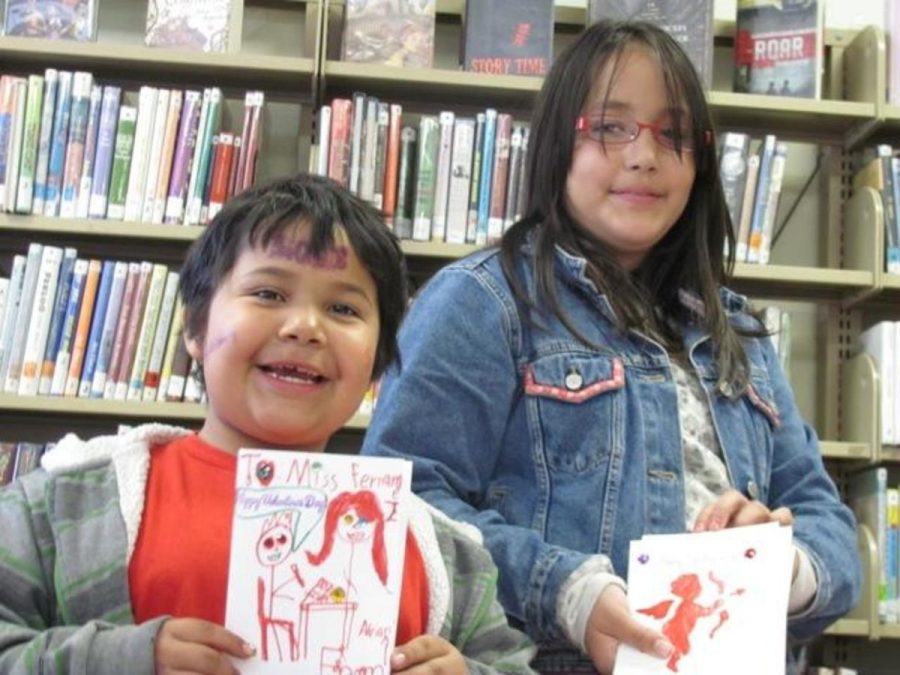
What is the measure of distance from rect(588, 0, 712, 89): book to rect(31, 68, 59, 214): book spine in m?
1.20

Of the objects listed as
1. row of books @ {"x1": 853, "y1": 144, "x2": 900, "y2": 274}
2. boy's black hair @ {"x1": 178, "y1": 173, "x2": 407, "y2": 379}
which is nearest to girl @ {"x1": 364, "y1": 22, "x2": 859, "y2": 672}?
boy's black hair @ {"x1": 178, "y1": 173, "x2": 407, "y2": 379}

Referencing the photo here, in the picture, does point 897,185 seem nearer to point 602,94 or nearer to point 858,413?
point 858,413

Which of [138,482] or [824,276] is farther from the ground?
[824,276]

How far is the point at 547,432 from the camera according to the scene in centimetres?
134

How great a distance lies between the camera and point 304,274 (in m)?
1.14

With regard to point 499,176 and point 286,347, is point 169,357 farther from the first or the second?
point 286,347

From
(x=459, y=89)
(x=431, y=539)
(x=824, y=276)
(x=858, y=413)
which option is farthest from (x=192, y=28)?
(x=431, y=539)

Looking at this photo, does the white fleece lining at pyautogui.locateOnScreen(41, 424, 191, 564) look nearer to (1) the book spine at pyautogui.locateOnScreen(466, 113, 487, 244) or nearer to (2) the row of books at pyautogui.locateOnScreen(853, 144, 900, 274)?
(1) the book spine at pyautogui.locateOnScreen(466, 113, 487, 244)

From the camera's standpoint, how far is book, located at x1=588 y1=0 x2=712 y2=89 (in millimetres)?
2787

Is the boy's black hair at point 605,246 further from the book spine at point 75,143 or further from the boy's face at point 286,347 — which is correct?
the book spine at point 75,143

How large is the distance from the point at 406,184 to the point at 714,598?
1.62m

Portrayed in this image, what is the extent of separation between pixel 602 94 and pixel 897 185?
5.09ft

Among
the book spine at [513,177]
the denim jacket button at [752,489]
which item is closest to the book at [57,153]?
the book spine at [513,177]

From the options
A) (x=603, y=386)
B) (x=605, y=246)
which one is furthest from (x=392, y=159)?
(x=603, y=386)
